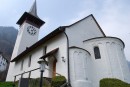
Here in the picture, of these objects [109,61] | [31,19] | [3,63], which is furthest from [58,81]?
[3,63]

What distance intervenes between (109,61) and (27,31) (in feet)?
62.0

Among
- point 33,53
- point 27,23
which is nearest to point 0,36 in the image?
A: point 27,23

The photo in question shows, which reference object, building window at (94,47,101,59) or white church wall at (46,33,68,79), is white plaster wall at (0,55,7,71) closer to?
white church wall at (46,33,68,79)

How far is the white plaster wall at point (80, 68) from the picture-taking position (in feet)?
46.4

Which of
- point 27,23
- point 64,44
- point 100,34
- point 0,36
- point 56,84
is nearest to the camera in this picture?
point 56,84

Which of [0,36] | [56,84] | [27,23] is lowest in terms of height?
[56,84]

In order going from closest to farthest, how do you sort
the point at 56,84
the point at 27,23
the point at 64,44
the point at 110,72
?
the point at 56,84 → the point at 110,72 → the point at 64,44 → the point at 27,23

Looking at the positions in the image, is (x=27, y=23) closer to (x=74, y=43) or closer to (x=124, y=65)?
(x=74, y=43)

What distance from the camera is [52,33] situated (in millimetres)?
17344

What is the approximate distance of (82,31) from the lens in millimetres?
18719

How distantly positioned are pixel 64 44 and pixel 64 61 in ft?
6.29

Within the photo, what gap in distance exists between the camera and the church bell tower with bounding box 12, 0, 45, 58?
1137 inches

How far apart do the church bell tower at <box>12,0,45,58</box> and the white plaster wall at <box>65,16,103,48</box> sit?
44.2ft

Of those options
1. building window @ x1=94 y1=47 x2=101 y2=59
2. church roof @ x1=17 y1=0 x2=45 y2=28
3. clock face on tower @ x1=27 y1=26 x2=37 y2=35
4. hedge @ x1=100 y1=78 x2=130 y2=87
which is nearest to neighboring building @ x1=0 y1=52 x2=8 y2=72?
church roof @ x1=17 y1=0 x2=45 y2=28
